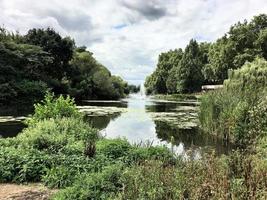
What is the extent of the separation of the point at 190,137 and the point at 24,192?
10547mm

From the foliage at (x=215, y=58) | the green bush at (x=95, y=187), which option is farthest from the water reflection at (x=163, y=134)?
the foliage at (x=215, y=58)

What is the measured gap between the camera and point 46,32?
44.2 m

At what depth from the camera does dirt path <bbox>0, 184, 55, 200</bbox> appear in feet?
18.9

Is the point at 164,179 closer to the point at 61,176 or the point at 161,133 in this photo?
the point at 61,176

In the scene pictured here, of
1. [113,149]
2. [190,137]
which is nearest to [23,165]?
[113,149]

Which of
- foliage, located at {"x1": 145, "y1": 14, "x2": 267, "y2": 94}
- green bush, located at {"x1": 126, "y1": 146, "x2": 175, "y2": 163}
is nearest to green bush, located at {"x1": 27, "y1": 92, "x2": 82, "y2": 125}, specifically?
green bush, located at {"x1": 126, "y1": 146, "x2": 175, "y2": 163}

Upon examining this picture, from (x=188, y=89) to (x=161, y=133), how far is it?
173ft

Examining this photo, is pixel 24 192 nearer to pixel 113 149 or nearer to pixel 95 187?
pixel 95 187

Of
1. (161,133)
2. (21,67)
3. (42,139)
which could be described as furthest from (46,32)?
(42,139)

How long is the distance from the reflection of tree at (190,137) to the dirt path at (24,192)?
7.01m

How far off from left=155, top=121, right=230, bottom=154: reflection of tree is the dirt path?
7.01 metres

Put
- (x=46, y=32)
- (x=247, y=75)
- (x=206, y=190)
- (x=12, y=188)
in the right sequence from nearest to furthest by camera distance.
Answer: (x=206, y=190), (x=12, y=188), (x=247, y=75), (x=46, y=32)

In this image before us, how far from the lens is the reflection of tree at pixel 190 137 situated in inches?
541

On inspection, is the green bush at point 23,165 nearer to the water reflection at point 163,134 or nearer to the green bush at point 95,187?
the green bush at point 95,187
